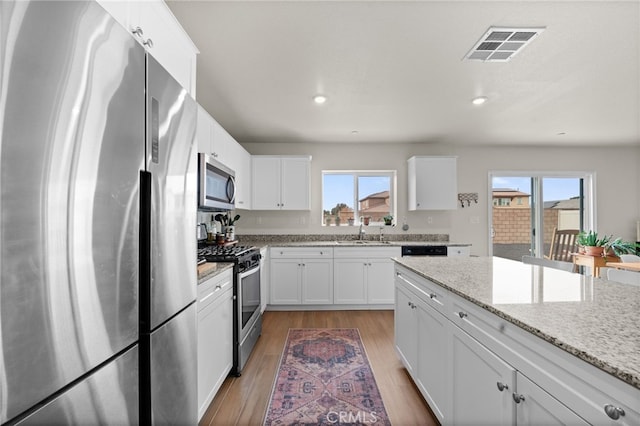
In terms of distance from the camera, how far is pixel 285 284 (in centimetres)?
409

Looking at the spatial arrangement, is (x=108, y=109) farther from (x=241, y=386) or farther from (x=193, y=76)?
(x=241, y=386)

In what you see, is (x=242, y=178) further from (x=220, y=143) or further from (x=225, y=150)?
(x=220, y=143)

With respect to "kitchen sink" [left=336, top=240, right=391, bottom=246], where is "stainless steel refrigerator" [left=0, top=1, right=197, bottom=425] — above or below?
above

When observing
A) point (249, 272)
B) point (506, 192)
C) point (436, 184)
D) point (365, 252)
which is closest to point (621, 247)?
point (506, 192)

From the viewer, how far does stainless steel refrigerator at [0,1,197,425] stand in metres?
0.59

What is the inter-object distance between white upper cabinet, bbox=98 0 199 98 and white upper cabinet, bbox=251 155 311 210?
2.74m

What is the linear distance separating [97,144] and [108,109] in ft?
→ 0.37

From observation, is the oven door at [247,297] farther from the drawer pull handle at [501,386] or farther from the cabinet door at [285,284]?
the drawer pull handle at [501,386]

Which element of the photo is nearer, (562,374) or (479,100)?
(562,374)

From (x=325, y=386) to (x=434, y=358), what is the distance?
88 centimetres

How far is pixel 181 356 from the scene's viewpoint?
1.31 meters

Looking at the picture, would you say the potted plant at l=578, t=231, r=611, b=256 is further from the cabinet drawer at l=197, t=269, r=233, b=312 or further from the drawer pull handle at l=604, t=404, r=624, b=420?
the cabinet drawer at l=197, t=269, r=233, b=312

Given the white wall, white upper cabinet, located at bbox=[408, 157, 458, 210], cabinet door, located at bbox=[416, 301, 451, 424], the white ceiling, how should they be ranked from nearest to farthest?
cabinet door, located at bbox=[416, 301, 451, 424] < the white ceiling < white upper cabinet, located at bbox=[408, 157, 458, 210] < the white wall
